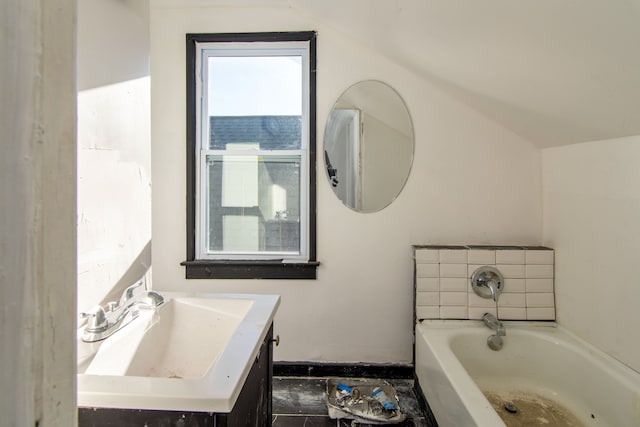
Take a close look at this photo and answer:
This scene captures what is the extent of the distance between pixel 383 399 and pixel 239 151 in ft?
5.51

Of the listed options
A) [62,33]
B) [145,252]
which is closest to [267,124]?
[145,252]

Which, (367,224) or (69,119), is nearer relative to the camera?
(69,119)

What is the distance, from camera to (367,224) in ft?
6.56

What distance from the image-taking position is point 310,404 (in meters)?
1.77

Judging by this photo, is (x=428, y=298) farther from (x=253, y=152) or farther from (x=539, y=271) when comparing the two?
(x=253, y=152)

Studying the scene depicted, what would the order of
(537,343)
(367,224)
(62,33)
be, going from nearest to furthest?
(62,33)
(537,343)
(367,224)

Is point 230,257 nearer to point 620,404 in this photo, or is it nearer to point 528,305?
point 528,305

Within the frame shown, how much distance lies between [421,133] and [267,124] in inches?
38.3

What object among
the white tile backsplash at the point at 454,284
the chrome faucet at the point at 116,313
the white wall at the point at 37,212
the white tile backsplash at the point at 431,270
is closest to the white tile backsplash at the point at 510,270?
the white tile backsplash at the point at 454,284

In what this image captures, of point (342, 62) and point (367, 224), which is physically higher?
point (342, 62)

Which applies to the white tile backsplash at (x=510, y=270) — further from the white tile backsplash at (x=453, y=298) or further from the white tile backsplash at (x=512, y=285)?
the white tile backsplash at (x=453, y=298)

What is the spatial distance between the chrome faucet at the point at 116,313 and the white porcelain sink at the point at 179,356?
0.02 meters

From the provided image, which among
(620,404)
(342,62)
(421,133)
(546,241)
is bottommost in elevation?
(620,404)

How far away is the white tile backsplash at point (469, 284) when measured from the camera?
1867 millimetres
